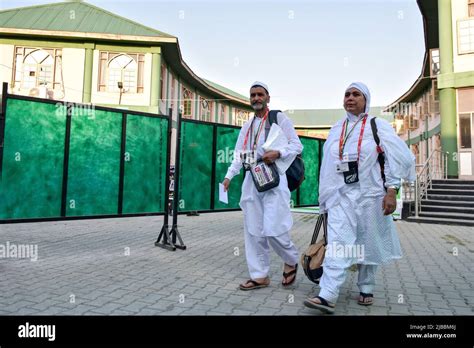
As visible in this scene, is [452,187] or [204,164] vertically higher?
[204,164]

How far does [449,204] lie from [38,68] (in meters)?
19.5

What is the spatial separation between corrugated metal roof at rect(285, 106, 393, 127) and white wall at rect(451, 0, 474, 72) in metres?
21.8

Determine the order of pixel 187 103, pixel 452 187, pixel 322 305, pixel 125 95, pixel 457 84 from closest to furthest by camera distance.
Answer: pixel 322 305 < pixel 452 187 < pixel 457 84 < pixel 125 95 < pixel 187 103

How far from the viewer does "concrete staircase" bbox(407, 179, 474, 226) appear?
9.98m

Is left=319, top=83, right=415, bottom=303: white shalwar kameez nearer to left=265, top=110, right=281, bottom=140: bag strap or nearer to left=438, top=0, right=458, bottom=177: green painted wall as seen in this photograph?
left=265, top=110, right=281, bottom=140: bag strap

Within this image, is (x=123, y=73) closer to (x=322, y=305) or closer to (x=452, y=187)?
(x=452, y=187)

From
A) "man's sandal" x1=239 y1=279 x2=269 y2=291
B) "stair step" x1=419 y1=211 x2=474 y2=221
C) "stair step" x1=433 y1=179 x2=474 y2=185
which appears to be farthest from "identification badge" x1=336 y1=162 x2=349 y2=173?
"stair step" x1=433 y1=179 x2=474 y2=185

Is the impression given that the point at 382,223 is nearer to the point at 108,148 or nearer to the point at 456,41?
the point at 108,148

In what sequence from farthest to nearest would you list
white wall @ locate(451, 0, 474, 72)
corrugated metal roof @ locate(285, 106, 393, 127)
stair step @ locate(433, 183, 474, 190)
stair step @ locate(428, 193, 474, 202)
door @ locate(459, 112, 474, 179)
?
corrugated metal roof @ locate(285, 106, 393, 127) → white wall @ locate(451, 0, 474, 72) → door @ locate(459, 112, 474, 179) → stair step @ locate(433, 183, 474, 190) → stair step @ locate(428, 193, 474, 202)

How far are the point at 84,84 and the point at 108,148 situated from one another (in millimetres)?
15146

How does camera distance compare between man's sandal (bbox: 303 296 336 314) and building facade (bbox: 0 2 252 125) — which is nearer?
man's sandal (bbox: 303 296 336 314)

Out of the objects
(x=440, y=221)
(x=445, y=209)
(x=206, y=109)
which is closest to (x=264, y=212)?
(x=440, y=221)

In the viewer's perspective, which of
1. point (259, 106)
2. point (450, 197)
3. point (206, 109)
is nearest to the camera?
point (259, 106)

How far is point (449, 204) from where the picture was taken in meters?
11.0
